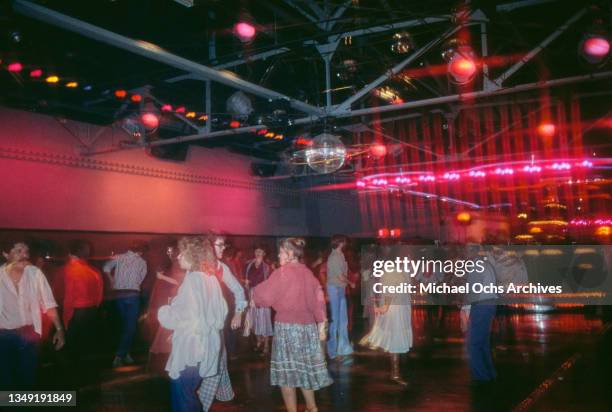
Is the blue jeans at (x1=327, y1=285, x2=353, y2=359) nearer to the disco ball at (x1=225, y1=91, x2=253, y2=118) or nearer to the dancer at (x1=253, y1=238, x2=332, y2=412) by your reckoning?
the disco ball at (x1=225, y1=91, x2=253, y2=118)

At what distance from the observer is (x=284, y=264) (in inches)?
181

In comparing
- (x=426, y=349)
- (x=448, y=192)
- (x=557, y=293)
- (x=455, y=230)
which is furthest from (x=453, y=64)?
(x=455, y=230)

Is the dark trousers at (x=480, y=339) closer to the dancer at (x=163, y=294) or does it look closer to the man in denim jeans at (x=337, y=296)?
the man in denim jeans at (x=337, y=296)

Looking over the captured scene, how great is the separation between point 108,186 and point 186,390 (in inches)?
271

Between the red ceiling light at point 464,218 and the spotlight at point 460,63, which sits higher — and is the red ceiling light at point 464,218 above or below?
below

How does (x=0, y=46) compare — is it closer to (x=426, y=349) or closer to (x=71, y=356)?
(x=71, y=356)

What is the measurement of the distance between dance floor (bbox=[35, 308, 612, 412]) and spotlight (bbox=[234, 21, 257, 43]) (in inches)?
161

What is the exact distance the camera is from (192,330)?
3756mm

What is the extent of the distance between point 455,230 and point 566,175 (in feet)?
30.2

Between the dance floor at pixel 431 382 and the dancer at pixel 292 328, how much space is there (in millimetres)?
775

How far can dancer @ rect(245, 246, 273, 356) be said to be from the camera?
27.0 ft

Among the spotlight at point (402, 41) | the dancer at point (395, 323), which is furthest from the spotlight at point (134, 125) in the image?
the dancer at point (395, 323)

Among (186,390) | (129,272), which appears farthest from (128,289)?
(186,390)

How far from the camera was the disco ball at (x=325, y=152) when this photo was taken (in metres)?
7.40
